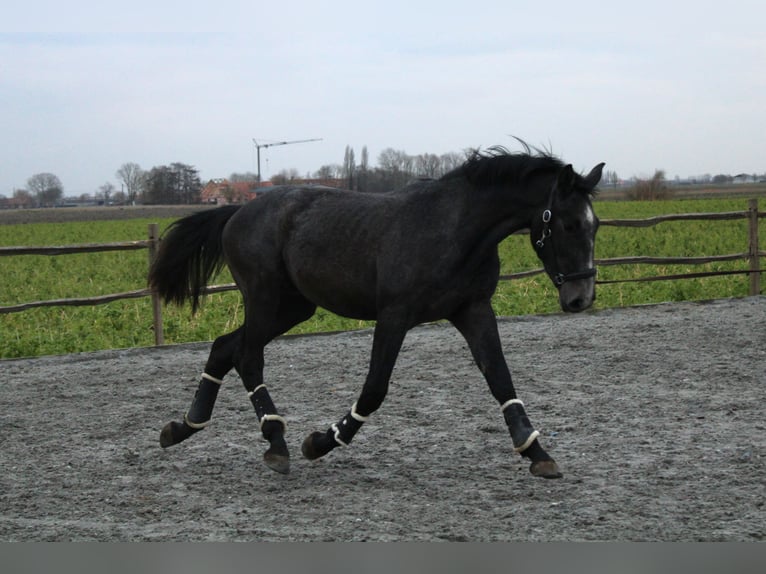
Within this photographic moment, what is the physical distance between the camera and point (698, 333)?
31.4 feet

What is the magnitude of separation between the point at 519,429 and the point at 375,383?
2.45 ft

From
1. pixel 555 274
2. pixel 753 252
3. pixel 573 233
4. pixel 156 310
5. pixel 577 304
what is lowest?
pixel 156 310

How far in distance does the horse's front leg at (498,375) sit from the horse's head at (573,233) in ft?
1.39

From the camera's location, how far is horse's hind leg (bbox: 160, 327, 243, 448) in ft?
17.8

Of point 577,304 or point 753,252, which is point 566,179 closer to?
point 577,304

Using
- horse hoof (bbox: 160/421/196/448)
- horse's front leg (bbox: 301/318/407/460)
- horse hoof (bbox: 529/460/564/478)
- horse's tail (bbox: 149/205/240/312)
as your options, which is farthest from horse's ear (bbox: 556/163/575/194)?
horse hoof (bbox: 160/421/196/448)

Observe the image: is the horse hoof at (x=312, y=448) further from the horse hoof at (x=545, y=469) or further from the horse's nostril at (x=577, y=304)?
the horse's nostril at (x=577, y=304)

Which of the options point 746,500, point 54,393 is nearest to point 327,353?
point 54,393

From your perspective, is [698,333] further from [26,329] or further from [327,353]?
[26,329]

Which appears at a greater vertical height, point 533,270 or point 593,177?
point 593,177

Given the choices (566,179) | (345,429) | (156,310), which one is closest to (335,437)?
(345,429)

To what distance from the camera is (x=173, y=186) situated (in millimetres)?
62156

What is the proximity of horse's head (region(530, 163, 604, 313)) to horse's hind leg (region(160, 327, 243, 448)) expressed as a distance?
77.4 inches

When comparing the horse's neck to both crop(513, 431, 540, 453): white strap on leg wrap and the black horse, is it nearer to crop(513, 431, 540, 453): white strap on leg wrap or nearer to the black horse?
the black horse
